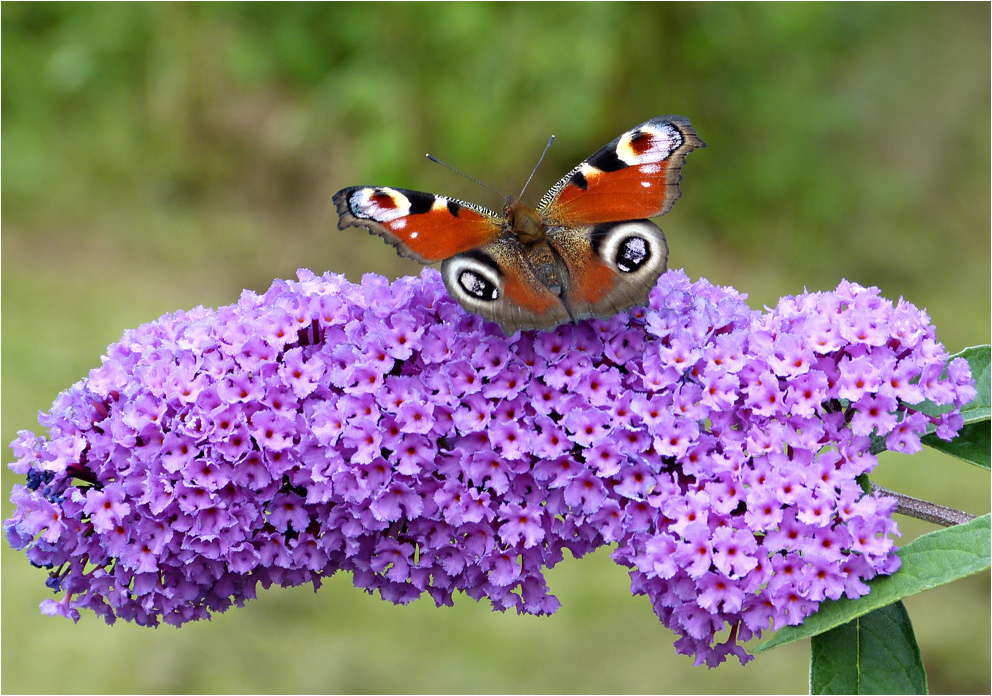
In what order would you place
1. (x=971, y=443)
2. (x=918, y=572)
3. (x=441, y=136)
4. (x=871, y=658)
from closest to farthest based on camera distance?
(x=918, y=572) < (x=871, y=658) < (x=971, y=443) < (x=441, y=136)

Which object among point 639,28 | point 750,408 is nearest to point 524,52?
point 639,28

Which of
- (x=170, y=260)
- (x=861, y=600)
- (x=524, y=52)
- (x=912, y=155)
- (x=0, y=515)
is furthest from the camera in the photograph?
(x=912, y=155)

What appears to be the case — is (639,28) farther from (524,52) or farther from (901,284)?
(901,284)

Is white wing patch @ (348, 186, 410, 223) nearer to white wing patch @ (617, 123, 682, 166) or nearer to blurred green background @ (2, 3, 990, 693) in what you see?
white wing patch @ (617, 123, 682, 166)

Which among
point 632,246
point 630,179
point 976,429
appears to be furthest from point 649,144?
point 976,429

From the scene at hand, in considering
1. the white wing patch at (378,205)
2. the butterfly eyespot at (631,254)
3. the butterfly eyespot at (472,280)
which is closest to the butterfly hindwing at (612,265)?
the butterfly eyespot at (631,254)

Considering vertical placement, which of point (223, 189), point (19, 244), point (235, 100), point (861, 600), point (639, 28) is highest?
point (639, 28)

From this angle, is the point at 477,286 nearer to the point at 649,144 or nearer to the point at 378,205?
the point at 378,205

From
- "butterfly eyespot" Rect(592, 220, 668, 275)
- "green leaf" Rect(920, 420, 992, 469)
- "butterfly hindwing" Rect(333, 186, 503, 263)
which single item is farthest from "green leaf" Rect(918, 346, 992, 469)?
"butterfly hindwing" Rect(333, 186, 503, 263)
